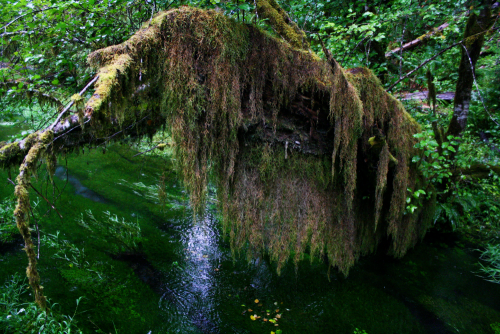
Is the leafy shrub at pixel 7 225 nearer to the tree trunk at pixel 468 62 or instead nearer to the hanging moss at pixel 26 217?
the hanging moss at pixel 26 217

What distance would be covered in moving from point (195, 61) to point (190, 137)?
713 mm

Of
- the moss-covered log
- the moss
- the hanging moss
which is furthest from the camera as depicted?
the moss

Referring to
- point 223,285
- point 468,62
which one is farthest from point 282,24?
point 468,62

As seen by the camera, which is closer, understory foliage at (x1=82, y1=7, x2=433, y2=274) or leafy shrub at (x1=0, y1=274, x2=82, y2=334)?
understory foliage at (x1=82, y1=7, x2=433, y2=274)

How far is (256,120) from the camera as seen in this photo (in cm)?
295

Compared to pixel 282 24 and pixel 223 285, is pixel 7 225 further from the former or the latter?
pixel 282 24

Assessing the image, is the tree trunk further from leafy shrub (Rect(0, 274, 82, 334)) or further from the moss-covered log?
leafy shrub (Rect(0, 274, 82, 334))

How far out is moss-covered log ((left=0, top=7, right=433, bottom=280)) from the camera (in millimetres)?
2527

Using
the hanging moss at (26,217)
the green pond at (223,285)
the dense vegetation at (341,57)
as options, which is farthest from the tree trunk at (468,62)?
the hanging moss at (26,217)

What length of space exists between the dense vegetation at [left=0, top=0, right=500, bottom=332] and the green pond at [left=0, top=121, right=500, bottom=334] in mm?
443

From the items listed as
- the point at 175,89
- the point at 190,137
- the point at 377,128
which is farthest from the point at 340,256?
the point at 175,89

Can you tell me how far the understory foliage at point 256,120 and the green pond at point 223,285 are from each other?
665mm

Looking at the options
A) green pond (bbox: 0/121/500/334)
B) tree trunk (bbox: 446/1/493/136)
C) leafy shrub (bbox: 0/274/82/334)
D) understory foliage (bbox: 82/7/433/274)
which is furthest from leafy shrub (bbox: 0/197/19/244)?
tree trunk (bbox: 446/1/493/136)

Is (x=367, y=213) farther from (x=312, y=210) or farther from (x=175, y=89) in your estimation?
(x=175, y=89)
